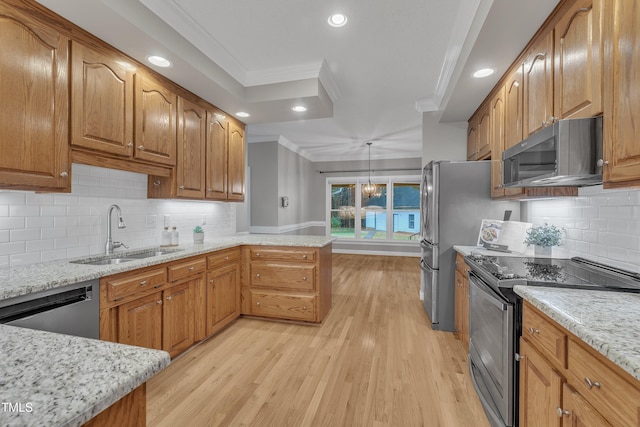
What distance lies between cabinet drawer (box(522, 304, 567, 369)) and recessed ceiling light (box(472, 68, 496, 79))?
193 cm

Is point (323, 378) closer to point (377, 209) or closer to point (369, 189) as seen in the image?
point (369, 189)

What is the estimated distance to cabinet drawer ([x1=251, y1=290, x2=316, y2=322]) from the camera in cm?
301

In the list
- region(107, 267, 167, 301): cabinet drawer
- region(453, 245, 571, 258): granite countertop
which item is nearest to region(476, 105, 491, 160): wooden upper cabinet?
region(453, 245, 571, 258): granite countertop

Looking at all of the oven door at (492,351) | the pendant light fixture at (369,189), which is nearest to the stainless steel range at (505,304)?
the oven door at (492,351)

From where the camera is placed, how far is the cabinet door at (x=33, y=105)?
1505 millimetres

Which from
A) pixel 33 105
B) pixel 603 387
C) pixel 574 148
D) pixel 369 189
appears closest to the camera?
pixel 603 387

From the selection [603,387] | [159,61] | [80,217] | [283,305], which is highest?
[159,61]

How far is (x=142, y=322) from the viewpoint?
199 centimetres

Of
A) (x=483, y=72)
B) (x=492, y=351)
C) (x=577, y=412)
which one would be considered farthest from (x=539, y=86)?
(x=577, y=412)

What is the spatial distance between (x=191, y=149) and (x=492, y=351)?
2.95 meters

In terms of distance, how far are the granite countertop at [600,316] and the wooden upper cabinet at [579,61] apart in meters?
0.86

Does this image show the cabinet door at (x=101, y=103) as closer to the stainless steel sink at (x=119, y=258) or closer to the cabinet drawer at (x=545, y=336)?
the stainless steel sink at (x=119, y=258)

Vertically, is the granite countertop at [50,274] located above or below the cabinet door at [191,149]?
below

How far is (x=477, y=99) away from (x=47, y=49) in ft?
11.4
